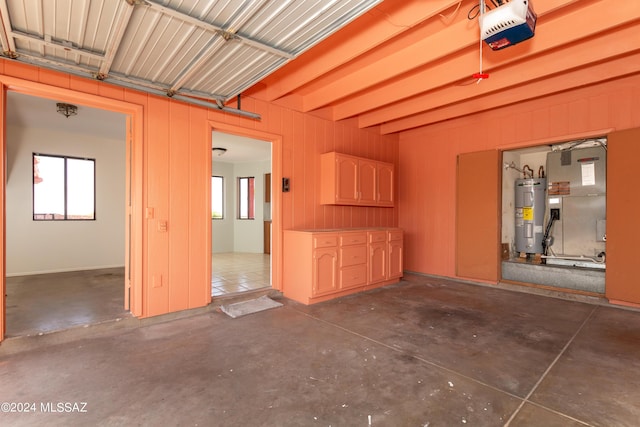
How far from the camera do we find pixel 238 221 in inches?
349

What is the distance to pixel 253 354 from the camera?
256 centimetres

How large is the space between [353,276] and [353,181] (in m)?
1.47

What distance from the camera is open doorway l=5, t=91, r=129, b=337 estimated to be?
13.2ft

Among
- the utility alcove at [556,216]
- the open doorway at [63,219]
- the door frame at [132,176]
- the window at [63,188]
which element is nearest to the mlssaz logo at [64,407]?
the door frame at [132,176]

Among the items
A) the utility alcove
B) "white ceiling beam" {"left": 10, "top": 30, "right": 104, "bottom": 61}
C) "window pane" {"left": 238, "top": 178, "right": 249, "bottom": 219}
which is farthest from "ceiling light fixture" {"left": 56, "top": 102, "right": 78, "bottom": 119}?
the utility alcove

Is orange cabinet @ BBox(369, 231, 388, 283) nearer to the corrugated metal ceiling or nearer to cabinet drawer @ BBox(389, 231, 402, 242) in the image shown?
cabinet drawer @ BBox(389, 231, 402, 242)

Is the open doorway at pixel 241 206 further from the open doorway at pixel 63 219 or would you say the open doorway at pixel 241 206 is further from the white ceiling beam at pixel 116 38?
the white ceiling beam at pixel 116 38

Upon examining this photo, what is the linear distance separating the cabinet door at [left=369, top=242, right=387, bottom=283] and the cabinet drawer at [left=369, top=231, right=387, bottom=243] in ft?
0.20

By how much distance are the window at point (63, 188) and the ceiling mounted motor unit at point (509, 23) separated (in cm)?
673

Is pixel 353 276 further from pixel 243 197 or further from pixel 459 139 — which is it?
pixel 243 197

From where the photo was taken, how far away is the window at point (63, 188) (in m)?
5.48

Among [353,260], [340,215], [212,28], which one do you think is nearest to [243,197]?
[340,215]

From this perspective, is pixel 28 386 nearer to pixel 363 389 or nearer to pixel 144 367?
pixel 144 367

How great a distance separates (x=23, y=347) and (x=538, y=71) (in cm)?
558
